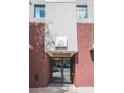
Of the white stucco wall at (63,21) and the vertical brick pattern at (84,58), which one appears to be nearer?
the white stucco wall at (63,21)

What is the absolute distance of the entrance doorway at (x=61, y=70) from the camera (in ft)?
79.7

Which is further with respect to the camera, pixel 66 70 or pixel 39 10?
pixel 39 10

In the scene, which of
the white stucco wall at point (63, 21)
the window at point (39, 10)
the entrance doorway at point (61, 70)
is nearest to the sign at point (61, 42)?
the white stucco wall at point (63, 21)

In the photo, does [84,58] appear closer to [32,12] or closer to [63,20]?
[63,20]

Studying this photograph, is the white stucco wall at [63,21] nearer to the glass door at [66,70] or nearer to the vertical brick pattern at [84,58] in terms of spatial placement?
the vertical brick pattern at [84,58]

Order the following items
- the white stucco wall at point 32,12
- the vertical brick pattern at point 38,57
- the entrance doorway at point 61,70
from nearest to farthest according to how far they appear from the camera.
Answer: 1. the vertical brick pattern at point 38,57
2. the white stucco wall at point 32,12
3. the entrance doorway at point 61,70

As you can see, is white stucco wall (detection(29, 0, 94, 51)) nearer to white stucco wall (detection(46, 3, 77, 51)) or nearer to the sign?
white stucco wall (detection(46, 3, 77, 51))

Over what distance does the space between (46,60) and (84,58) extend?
10.9 ft

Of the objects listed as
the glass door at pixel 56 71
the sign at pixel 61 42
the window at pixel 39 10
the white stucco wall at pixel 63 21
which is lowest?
the glass door at pixel 56 71

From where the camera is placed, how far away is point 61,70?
24359 millimetres

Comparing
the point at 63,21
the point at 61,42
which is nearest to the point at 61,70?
the point at 61,42
